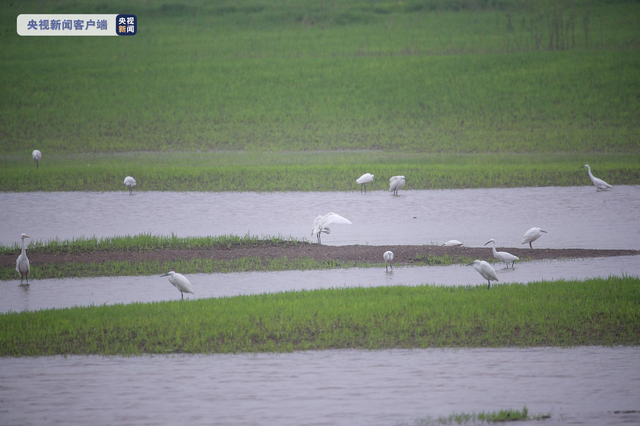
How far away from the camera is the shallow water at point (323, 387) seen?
8.38m

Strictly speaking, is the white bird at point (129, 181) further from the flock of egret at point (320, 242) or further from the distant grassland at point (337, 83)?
the distant grassland at point (337, 83)

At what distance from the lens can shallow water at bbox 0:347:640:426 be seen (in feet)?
27.5

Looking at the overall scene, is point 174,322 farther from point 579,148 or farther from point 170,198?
point 579,148

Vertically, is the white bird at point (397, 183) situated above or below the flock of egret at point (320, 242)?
above

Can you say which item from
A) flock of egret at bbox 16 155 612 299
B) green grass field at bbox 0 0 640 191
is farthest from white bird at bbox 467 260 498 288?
green grass field at bbox 0 0 640 191

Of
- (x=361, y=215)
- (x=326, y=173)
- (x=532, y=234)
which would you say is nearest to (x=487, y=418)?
(x=532, y=234)

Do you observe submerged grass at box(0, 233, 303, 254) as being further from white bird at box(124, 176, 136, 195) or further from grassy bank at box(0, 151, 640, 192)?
grassy bank at box(0, 151, 640, 192)

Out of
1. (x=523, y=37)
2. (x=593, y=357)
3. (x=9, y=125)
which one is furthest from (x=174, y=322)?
(x=523, y=37)

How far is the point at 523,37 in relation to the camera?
6531cm

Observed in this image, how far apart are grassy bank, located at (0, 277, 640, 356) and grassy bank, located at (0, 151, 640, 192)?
17.3 m

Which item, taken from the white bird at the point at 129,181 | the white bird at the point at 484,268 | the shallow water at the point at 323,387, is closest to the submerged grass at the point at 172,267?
the white bird at the point at 484,268

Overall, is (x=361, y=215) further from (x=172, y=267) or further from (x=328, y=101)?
(x=328, y=101)

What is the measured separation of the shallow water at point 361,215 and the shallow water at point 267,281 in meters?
2.93

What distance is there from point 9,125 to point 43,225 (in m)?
29.4
